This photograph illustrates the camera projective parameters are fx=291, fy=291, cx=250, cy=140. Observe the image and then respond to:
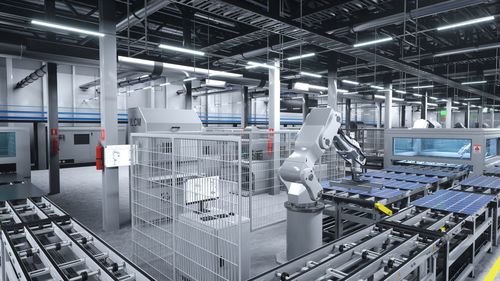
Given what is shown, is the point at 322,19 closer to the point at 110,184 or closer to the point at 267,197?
the point at 267,197

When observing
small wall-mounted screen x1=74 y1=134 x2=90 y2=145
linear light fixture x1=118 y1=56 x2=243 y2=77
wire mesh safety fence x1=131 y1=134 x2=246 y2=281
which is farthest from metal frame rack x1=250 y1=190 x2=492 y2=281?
small wall-mounted screen x1=74 y1=134 x2=90 y2=145

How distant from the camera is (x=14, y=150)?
5551 millimetres

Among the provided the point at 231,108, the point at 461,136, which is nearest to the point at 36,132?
the point at 231,108

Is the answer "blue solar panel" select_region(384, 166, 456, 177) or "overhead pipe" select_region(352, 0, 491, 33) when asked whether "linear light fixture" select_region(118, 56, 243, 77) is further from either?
"blue solar panel" select_region(384, 166, 456, 177)

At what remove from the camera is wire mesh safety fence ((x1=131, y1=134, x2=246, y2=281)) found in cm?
220

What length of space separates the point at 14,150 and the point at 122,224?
8.47 ft

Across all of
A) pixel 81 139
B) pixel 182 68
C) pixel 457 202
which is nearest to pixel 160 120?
pixel 182 68

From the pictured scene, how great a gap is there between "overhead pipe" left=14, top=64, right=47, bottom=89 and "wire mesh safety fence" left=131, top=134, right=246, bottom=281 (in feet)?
31.4

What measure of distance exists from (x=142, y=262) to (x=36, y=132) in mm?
11588

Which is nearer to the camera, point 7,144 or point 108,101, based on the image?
point 108,101

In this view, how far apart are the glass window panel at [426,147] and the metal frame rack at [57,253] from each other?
5987mm

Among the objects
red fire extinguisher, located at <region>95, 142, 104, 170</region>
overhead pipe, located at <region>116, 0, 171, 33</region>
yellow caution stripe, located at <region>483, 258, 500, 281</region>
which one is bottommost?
yellow caution stripe, located at <region>483, 258, 500, 281</region>

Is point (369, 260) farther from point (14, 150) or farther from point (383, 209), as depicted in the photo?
point (14, 150)

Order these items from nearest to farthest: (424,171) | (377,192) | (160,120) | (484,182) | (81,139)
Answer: (377,192) < (484,182) < (160,120) < (424,171) < (81,139)
